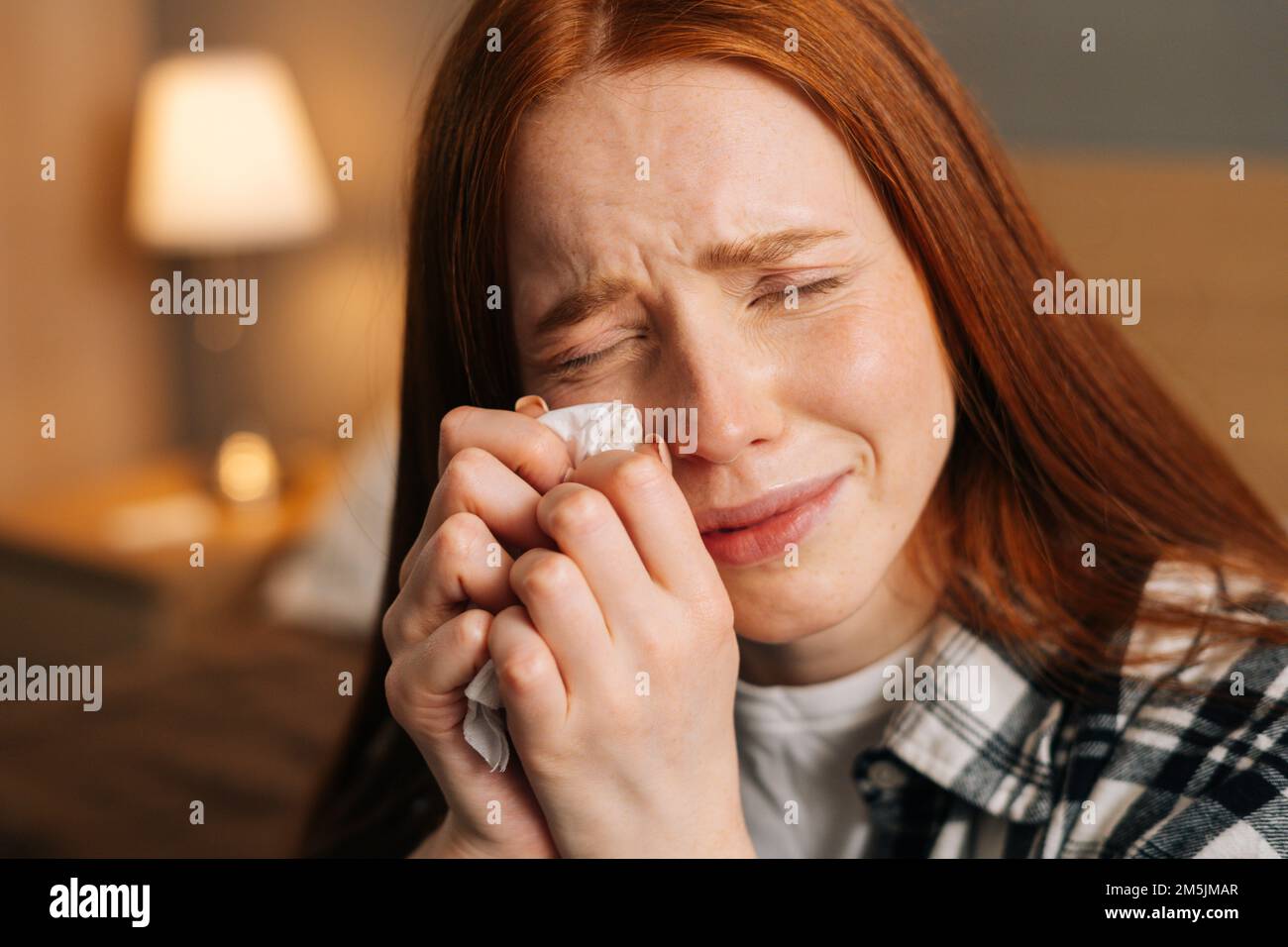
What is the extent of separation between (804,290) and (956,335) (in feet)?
0.62

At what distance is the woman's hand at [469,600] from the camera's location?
0.88 m

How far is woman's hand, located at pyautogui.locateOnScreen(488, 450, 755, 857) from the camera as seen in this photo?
839mm

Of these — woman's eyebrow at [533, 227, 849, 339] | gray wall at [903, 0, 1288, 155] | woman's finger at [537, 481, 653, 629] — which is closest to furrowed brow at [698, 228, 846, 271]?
woman's eyebrow at [533, 227, 849, 339]

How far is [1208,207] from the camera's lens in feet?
8.08

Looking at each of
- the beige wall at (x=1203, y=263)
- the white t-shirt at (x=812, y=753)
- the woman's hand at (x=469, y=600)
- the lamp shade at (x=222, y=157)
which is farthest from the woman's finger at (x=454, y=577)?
the lamp shade at (x=222, y=157)

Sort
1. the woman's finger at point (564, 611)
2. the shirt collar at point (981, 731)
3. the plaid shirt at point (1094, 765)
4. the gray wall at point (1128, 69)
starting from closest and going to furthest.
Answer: the woman's finger at point (564, 611) < the plaid shirt at point (1094, 765) < the shirt collar at point (981, 731) < the gray wall at point (1128, 69)

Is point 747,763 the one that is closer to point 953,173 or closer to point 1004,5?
point 953,173

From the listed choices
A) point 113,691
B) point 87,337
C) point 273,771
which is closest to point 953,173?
point 273,771

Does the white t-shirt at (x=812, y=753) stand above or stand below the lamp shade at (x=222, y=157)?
below

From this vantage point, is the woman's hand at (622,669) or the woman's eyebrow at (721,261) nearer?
the woman's hand at (622,669)

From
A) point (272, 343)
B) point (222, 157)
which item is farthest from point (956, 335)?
point (272, 343)

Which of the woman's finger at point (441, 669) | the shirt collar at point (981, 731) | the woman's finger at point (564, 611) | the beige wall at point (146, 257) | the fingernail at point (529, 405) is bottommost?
the shirt collar at point (981, 731)

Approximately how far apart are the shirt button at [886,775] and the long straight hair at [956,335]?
157 millimetres

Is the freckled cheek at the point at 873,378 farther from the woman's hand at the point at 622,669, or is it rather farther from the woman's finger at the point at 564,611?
the woman's finger at the point at 564,611
